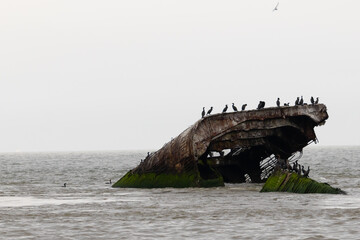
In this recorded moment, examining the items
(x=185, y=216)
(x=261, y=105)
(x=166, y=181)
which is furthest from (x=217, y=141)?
(x=185, y=216)

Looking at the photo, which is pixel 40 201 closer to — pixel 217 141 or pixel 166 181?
pixel 166 181

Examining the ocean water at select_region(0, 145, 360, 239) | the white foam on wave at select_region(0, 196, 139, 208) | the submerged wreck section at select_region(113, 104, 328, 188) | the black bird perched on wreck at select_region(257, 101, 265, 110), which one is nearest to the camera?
the ocean water at select_region(0, 145, 360, 239)

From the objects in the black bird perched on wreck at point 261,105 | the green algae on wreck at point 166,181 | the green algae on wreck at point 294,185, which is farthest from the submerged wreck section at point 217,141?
the green algae on wreck at point 294,185

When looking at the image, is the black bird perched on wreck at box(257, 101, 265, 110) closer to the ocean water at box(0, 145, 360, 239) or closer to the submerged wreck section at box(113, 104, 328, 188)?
the submerged wreck section at box(113, 104, 328, 188)

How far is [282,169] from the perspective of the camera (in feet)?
104

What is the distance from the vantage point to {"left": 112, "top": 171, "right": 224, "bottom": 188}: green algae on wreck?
114 feet

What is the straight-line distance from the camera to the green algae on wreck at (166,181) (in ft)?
114

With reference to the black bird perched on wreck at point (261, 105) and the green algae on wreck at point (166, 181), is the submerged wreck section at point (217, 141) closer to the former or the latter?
the green algae on wreck at point (166, 181)

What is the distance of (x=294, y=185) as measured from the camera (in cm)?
3045

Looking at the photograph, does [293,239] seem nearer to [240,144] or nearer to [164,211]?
[164,211]

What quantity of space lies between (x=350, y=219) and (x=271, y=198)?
7508 millimetres

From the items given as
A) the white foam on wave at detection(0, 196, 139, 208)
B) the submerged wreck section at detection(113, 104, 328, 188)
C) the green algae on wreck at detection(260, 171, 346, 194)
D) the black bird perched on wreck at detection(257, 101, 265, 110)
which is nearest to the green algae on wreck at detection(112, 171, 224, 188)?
the submerged wreck section at detection(113, 104, 328, 188)

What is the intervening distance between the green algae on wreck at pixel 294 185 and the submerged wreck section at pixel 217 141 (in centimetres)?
390

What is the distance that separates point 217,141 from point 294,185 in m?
6.10
